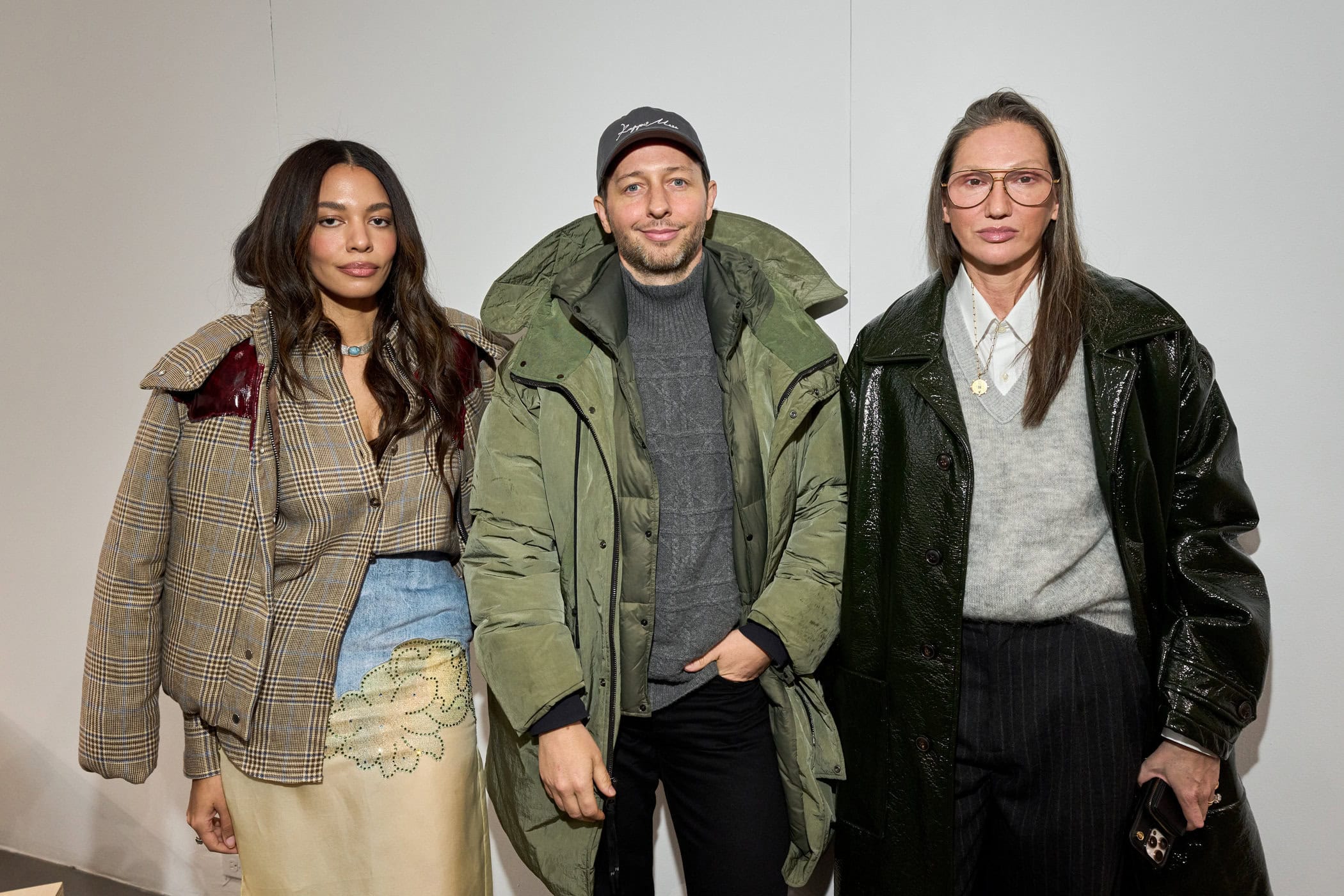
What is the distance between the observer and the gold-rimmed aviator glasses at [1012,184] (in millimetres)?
1765

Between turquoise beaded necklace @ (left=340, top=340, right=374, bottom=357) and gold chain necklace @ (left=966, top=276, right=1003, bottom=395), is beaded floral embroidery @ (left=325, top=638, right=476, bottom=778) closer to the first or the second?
turquoise beaded necklace @ (left=340, top=340, right=374, bottom=357)

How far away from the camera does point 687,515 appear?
1.87 m

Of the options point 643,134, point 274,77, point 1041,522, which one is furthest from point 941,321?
point 274,77

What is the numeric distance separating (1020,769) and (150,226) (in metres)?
2.79

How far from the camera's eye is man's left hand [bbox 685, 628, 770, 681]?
1.81 m

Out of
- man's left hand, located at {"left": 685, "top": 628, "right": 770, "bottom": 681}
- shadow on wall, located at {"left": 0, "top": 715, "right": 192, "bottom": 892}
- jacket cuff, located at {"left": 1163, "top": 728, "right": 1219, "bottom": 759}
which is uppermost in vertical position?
man's left hand, located at {"left": 685, "top": 628, "right": 770, "bottom": 681}

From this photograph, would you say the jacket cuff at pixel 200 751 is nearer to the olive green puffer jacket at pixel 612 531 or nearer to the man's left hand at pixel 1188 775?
the olive green puffer jacket at pixel 612 531

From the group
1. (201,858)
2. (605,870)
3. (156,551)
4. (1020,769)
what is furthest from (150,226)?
(1020,769)

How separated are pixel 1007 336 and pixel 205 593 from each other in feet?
5.44

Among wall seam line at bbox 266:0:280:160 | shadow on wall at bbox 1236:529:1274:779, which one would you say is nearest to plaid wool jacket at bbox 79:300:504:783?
wall seam line at bbox 266:0:280:160

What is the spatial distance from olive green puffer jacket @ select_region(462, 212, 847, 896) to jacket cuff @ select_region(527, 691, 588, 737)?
1.2 inches

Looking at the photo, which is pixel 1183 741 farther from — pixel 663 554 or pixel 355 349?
pixel 355 349

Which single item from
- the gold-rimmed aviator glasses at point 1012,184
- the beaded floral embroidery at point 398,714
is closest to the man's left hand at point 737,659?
the beaded floral embroidery at point 398,714

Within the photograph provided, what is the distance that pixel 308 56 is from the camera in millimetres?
2590
